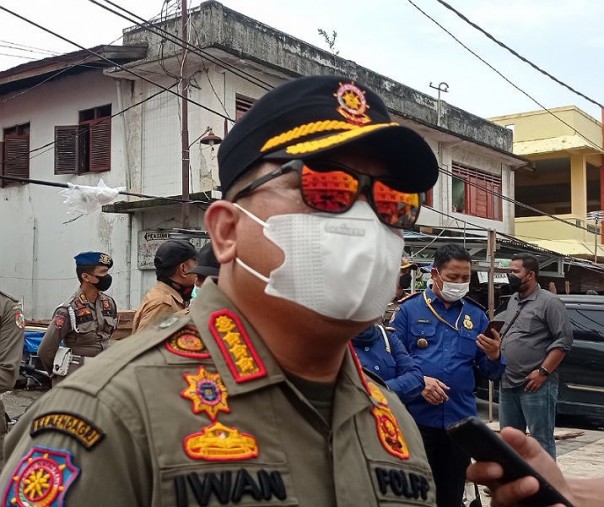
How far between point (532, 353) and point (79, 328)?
3.78m

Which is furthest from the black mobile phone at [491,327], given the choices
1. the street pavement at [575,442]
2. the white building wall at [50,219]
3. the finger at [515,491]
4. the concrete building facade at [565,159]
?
the concrete building facade at [565,159]

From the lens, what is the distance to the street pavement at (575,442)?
739cm

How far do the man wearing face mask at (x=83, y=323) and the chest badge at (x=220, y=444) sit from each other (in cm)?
467

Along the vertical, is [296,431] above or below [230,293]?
below

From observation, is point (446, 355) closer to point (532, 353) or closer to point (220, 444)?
point (532, 353)

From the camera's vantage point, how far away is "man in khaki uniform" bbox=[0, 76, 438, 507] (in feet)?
4.31

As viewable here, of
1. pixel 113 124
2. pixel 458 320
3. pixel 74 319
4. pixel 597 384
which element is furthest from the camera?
pixel 113 124

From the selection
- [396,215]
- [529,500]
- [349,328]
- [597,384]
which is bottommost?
[597,384]

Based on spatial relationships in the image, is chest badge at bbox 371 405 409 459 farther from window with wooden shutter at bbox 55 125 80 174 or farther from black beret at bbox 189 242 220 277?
window with wooden shutter at bbox 55 125 80 174

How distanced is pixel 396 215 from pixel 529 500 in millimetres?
641

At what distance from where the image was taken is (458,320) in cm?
497

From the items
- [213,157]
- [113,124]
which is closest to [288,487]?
[213,157]

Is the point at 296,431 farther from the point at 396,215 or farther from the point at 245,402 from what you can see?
the point at 396,215

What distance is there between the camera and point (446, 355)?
4875mm
